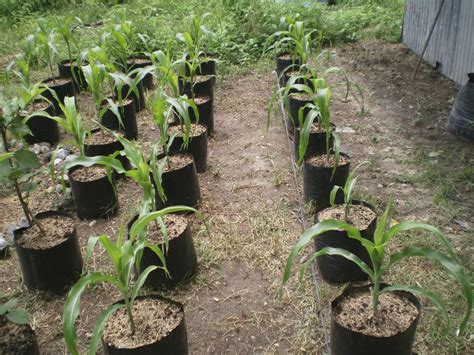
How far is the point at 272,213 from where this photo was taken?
9.13 feet

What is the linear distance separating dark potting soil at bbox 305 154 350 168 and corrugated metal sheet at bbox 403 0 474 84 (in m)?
2.12

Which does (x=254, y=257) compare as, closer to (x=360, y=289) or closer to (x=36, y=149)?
(x=360, y=289)

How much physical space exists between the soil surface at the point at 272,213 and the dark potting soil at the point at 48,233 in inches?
10.2

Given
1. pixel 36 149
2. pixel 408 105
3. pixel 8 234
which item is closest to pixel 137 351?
pixel 8 234

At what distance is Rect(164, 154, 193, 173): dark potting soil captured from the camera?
278 centimetres

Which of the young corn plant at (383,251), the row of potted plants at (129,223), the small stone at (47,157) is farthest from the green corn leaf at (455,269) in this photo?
the small stone at (47,157)

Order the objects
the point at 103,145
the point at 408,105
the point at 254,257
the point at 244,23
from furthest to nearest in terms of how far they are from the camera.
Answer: the point at 244,23 → the point at 408,105 → the point at 103,145 → the point at 254,257

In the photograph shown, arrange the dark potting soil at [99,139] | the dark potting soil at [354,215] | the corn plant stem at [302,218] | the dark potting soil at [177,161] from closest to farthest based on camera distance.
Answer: the corn plant stem at [302,218], the dark potting soil at [354,215], the dark potting soil at [177,161], the dark potting soil at [99,139]

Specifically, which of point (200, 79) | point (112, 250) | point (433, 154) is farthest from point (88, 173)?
point (433, 154)

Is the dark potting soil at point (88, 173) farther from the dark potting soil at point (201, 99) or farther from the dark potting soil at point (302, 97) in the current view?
the dark potting soil at point (302, 97)

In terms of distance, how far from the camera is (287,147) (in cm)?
358

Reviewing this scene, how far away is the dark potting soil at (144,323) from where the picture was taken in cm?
170

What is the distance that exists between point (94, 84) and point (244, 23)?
3485 millimetres

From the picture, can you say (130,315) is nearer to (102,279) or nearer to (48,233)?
(102,279)
